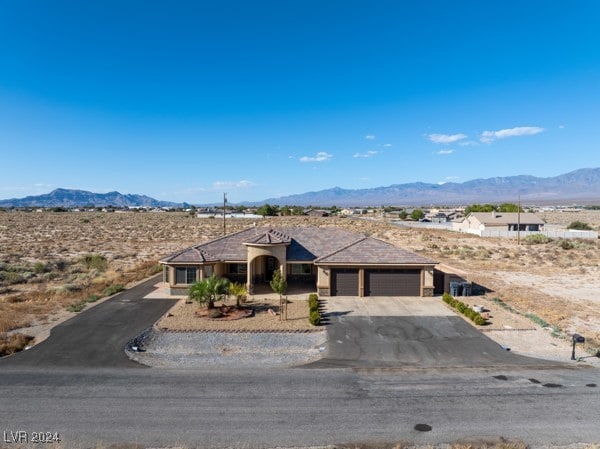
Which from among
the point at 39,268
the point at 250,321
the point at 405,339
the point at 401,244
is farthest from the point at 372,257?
the point at 39,268

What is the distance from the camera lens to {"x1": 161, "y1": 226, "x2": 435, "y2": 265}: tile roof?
89.2 feet

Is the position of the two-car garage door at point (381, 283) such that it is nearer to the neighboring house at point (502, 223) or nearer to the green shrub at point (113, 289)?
the green shrub at point (113, 289)

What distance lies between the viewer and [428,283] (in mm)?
27125

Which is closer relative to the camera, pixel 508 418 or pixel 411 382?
pixel 508 418

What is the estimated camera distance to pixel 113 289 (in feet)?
91.8

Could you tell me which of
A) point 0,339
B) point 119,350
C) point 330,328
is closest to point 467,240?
point 330,328

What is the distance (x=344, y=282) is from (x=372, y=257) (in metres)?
2.85

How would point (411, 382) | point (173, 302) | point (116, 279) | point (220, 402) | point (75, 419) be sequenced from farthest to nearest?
point (116, 279), point (173, 302), point (411, 382), point (220, 402), point (75, 419)

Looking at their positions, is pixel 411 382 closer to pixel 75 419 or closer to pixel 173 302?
pixel 75 419

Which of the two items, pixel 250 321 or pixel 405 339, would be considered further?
pixel 250 321

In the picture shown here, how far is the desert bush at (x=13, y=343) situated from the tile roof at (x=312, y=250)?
9.95 meters

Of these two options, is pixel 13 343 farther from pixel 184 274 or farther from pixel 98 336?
pixel 184 274

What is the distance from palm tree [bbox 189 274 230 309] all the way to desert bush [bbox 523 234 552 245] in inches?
2108

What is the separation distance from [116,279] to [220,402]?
23.4 metres
